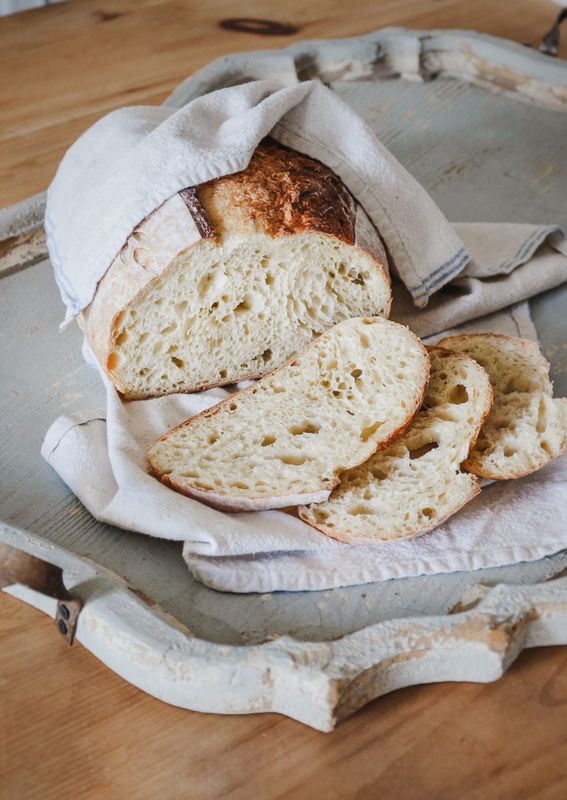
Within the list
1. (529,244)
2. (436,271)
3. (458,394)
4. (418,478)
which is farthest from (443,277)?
(418,478)

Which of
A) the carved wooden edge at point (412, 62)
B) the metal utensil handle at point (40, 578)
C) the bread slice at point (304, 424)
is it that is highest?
the carved wooden edge at point (412, 62)

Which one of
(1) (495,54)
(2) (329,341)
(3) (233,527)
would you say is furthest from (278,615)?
(1) (495,54)

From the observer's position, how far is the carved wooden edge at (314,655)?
1.42 metres

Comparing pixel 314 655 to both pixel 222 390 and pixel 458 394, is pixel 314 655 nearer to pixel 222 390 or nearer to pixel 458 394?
pixel 458 394

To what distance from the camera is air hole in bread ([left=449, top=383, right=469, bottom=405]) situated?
6.30 feet

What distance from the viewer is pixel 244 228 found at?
6.53 feet

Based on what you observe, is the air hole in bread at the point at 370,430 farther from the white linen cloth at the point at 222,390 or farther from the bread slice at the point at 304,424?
the white linen cloth at the point at 222,390

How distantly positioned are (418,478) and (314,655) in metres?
0.43

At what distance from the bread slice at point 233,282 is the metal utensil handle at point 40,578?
23.8 inches

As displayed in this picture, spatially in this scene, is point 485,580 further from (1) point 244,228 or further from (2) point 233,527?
(1) point 244,228

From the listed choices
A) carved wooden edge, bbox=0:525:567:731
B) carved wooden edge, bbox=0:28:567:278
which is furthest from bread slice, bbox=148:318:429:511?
carved wooden edge, bbox=0:28:567:278

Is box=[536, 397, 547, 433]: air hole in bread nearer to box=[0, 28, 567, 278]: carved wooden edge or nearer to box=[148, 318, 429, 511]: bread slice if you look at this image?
box=[148, 318, 429, 511]: bread slice

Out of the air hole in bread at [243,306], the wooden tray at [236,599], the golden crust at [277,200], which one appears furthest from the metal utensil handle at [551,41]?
the air hole in bread at [243,306]

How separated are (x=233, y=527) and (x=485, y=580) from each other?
409 mm
